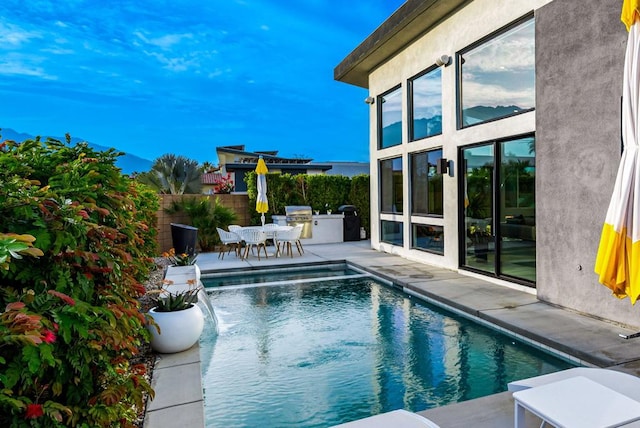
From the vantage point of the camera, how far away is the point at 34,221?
1666 mm

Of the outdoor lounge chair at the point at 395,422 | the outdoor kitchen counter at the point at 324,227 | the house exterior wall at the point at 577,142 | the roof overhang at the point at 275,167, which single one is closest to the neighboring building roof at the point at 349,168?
the roof overhang at the point at 275,167

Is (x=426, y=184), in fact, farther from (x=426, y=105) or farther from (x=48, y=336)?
(x=48, y=336)

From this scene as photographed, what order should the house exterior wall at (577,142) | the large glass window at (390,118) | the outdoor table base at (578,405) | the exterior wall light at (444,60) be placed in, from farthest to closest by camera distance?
1. the large glass window at (390,118)
2. the exterior wall light at (444,60)
3. the house exterior wall at (577,142)
4. the outdoor table base at (578,405)

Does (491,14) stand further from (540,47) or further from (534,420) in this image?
(534,420)

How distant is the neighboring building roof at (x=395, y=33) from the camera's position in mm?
7691

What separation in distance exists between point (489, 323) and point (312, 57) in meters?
90.2

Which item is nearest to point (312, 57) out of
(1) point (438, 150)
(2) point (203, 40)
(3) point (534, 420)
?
(2) point (203, 40)

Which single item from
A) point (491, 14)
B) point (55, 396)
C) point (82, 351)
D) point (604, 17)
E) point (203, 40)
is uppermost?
point (203, 40)

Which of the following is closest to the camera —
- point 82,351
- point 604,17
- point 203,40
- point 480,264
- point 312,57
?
point 82,351

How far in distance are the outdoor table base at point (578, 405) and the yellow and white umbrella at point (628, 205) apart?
3.97 feet

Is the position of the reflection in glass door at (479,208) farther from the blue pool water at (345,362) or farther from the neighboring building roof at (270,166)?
the neighboring building roof at (270,166)

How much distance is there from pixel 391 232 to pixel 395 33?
4.71m

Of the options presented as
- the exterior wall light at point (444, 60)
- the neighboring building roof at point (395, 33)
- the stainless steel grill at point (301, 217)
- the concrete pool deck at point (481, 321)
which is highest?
the neighboring building roof at point (395, 33)

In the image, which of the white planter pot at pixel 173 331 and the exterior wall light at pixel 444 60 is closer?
the white planter pot at pixel 173 331
